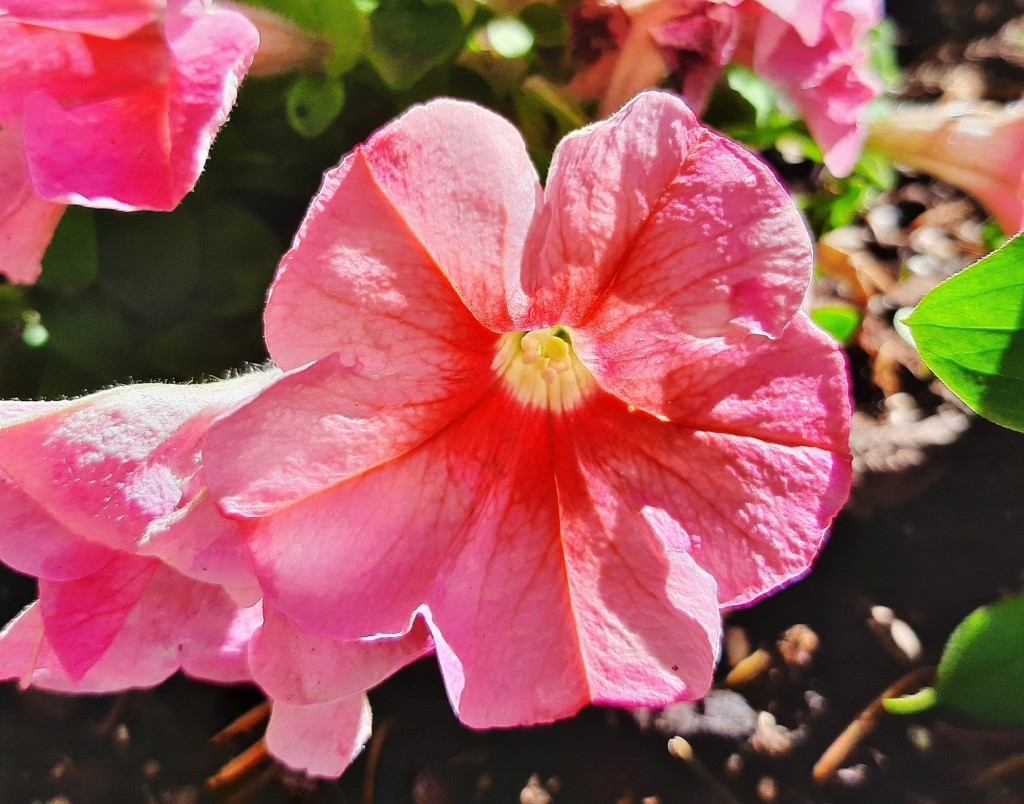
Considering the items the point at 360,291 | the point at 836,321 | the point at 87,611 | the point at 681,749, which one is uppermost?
the point at 360,291

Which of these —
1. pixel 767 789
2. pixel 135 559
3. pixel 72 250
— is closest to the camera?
pixel 135 559

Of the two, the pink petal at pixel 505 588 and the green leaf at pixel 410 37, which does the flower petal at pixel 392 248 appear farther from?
the green leaf at pixel 410 37

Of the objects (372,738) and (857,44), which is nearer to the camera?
(857,44)

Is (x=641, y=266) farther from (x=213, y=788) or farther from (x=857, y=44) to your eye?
(x=213, y=788)

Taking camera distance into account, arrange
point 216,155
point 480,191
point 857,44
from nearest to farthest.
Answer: point 480,191 < point 857,44 < point 216,155

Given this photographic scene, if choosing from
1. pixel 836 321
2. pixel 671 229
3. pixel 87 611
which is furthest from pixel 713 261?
pixel 836 321

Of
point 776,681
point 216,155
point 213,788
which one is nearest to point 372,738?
point 213,788

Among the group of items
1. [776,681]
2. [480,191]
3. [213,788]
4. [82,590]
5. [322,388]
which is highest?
[480,191]

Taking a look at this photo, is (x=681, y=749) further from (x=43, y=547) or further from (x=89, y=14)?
(x=89, y=14)
